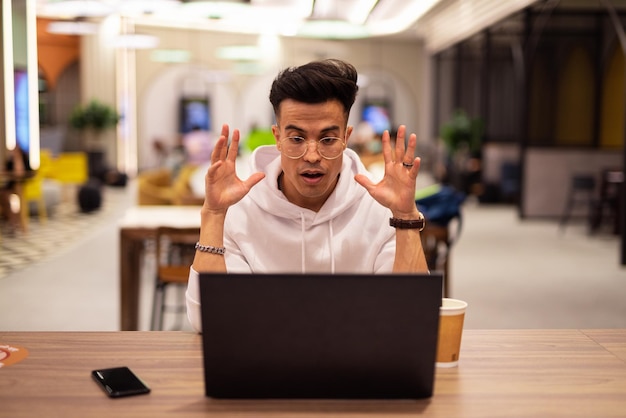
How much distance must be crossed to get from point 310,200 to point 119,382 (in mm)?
989

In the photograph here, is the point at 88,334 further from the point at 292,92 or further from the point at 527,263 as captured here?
the point at 527,263

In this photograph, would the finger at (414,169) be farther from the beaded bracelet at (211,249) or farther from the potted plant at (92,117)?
the potted plant at (92,117)

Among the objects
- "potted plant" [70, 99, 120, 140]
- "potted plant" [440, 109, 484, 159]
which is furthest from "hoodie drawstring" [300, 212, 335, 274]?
"potted plant" [70, 99, 120, 140]

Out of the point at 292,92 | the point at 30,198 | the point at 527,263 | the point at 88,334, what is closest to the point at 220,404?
the point at 88,334

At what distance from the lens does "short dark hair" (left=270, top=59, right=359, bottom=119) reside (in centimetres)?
230

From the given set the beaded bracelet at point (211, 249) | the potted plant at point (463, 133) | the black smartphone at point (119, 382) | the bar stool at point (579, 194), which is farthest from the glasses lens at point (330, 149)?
the potted plant at point (463, 133)

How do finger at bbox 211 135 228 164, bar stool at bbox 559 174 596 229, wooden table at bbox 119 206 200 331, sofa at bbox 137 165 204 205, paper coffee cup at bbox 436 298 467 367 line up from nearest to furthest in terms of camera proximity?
paper coffee cup at bbox 436 298 467 367 → finger at bbox 211 135 228 164 → wooden table at bbox 119 206 200 331 → sofa at bbox 137 165 204 205 → bar stool at bbox 559 174 596 229

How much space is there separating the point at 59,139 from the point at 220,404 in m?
19.1

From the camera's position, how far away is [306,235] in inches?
97.9

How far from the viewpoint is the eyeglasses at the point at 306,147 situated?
231cm

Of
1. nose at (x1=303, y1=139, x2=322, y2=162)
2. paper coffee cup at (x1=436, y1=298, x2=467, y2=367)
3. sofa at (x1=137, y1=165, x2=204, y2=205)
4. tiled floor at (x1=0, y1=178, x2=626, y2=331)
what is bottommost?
tiled floor at (x1=0, y1=178, x2=626, y2=331)

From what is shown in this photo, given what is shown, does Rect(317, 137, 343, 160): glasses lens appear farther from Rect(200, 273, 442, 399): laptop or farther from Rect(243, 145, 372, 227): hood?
Rect(200, 273, 442, 399): laptop

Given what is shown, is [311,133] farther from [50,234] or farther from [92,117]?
[92,117]

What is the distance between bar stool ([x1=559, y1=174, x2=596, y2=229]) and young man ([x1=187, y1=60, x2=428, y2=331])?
9.70 m
